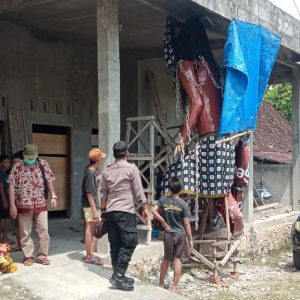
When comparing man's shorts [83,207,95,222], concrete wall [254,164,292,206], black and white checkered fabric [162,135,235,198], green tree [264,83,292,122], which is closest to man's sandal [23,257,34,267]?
man's shorts [83,207,95,222]

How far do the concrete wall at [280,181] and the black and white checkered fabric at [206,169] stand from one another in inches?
207

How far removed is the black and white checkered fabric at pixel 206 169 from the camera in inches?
304

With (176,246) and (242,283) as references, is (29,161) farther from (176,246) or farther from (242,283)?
(242,283)

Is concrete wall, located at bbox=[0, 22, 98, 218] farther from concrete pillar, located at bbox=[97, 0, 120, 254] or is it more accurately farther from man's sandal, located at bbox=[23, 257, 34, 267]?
man's sandal, located at bbox=[23, 257, 34, 267]

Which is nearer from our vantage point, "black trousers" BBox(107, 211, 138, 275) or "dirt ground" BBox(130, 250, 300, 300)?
"black trousers" BBox(107, 211, 138, 275)

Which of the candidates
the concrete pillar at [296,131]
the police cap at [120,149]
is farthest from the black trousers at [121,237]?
the concrete pillar at [296,131]

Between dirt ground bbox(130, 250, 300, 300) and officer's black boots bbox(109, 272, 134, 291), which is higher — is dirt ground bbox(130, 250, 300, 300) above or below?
below

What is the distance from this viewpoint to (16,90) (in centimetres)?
943

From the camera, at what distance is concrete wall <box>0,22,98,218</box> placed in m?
9.32

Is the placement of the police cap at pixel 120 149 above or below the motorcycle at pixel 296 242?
above

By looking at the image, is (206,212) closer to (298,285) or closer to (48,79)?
(298,285)

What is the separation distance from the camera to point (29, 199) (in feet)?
20.7

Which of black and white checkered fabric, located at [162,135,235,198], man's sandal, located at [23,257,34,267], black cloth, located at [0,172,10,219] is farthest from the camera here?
black and white checkered fabric, located at [162,135,235,198]

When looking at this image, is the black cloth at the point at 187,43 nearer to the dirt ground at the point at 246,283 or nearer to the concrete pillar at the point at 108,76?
the concrete pillar at the point at 108,76
